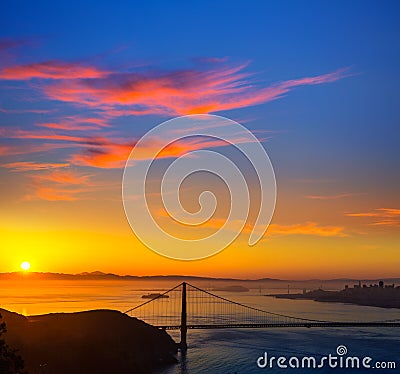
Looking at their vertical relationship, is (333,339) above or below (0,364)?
below

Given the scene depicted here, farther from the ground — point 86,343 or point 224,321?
point 86,343

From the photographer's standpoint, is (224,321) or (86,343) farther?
(224,321)

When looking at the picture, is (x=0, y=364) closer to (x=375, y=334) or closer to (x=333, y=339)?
(x=333, y=339)

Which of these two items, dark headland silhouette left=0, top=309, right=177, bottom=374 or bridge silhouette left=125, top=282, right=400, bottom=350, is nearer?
dark headland silhouette left=0, top=309, right=177, bottom=374

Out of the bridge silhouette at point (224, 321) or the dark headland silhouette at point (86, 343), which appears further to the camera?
the bridge silhouette at point (224, 321)

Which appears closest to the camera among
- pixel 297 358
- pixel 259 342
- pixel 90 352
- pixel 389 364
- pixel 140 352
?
pixel 90 352

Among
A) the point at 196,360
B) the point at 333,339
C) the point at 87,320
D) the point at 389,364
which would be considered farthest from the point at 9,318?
the point at 333,339

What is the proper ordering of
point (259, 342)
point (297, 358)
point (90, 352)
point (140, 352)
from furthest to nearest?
point (259, 342)
point (297, 358)
point (140, 352)
point (90, 352)

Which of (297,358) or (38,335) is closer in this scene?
(38,335)
